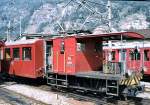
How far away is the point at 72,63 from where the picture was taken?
19.7 m

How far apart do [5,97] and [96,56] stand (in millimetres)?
5576

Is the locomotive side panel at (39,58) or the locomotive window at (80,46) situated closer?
the locomotive window at (80,46)

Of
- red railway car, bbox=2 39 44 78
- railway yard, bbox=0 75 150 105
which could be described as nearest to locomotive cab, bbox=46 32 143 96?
railway yard, bbox=0 75 150 105

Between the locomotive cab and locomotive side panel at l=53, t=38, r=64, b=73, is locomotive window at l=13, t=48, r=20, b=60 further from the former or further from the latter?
locomotive side panel at l=53, t=38, r=64, b=73

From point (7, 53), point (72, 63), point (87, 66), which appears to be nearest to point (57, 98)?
point (72, 63)

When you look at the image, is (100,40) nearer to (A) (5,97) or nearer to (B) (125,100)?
(B) (125,100)

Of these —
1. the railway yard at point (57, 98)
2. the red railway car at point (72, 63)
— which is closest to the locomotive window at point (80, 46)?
the red railway car at point (72, 63)

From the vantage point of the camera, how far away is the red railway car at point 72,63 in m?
17.4

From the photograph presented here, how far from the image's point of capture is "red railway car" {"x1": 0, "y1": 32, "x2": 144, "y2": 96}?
17.4 meters

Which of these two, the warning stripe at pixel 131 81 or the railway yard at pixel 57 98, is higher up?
the warning stripe at pixel 131 81

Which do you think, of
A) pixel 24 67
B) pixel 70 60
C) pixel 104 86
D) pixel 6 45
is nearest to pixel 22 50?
pixel 24 67

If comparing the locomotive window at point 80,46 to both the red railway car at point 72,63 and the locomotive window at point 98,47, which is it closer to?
the red railway car at point 72,63

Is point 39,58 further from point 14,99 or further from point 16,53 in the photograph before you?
point 14,99

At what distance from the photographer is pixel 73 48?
64.2 feet
